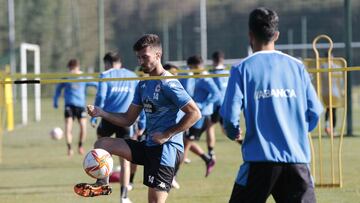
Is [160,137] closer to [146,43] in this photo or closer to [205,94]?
[146,43]

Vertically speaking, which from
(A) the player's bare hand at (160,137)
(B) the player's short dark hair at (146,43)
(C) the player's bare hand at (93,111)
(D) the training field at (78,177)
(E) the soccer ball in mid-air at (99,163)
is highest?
(B) the player's short dark hair at (146,43)

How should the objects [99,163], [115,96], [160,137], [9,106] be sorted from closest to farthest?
[160,137]
[99,163]
[115,96]
[9,106]

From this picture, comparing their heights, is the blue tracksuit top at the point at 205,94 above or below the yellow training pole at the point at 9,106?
above

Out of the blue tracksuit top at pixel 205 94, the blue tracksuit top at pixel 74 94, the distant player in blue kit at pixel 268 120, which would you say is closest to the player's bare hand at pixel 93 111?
the distant player in blue kit at pixel 268 120

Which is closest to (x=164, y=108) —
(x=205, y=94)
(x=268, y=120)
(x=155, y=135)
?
(x=155, y=135)

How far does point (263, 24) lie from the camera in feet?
19.0

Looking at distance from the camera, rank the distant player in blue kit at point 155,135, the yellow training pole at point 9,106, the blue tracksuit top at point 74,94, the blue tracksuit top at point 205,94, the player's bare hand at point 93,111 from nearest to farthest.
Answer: the distant player in blue kit at point 155,135, the player's bare hand at point 93,111, the blue tracksuit top at point 205,94, the blue tracksuit top at point 74,94, the yellow training pole at point 9,106

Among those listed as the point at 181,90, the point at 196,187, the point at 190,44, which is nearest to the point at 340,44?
the point at 190,44

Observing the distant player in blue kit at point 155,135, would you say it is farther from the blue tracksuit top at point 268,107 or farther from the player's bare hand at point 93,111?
the blue tracksuit top at point 268,107

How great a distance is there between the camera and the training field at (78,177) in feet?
37.5

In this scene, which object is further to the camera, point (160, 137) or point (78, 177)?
point (78, 177)

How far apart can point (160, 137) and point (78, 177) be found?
265 inches

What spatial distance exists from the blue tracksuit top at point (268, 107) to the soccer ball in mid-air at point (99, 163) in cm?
259

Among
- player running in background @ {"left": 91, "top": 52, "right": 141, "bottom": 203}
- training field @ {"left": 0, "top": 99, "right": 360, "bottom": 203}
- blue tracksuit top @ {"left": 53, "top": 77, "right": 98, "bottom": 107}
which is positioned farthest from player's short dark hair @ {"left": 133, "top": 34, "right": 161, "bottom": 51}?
blue tracksuit top @ {"left": 53, "top": 77, "right": 98, "bottom": 107}
